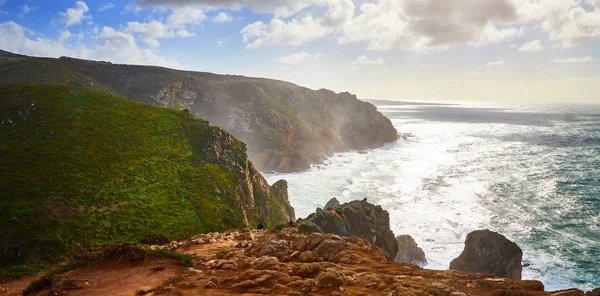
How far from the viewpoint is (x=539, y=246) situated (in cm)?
5212

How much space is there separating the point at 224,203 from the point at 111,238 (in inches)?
666

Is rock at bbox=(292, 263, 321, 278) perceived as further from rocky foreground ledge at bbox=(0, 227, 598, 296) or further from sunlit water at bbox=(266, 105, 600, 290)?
sunlit water at bbox=(266, 105, 600, 290)

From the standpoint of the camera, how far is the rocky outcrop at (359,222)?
3753 cm

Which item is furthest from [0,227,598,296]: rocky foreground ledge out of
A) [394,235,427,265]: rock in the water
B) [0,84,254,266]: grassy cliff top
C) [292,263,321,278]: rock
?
[394,235,427,265]: rock in the water

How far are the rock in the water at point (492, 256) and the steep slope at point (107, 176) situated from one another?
32265 mm

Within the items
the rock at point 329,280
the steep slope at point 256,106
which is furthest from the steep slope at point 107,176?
the steep slope at point 256,106

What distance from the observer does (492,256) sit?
44500mm

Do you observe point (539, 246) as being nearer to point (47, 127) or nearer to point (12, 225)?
point (12, 225)

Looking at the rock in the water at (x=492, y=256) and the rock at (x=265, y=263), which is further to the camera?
the rock in the water at (x=492, y=256)

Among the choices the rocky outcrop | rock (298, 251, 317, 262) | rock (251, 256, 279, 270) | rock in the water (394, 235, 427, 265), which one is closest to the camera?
rock (251, 256, 279, 270)

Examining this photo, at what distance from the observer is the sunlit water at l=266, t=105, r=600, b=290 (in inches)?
2002

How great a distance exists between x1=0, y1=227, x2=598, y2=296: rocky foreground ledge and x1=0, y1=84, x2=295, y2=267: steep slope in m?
14.5

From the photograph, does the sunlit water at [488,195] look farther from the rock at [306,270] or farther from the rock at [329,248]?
the rock at [306,270]

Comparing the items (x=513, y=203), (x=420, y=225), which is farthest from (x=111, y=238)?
(x=513, y=203)
